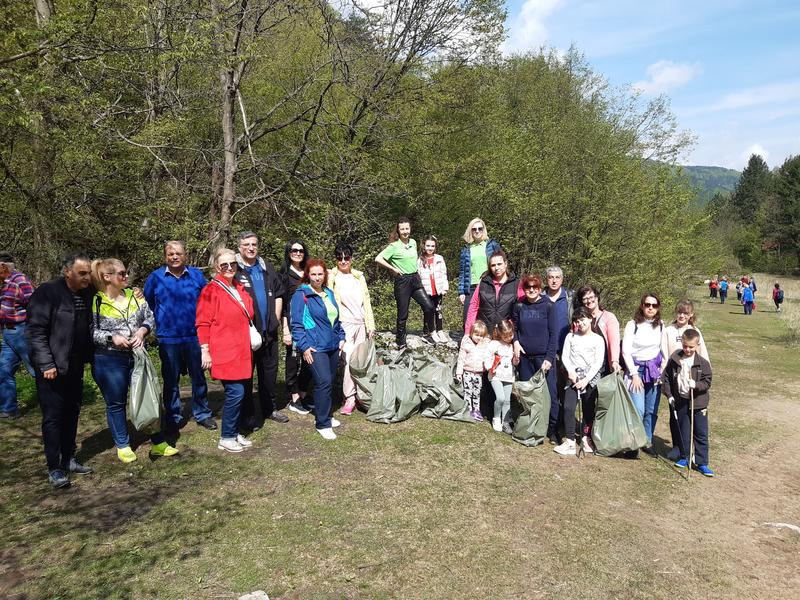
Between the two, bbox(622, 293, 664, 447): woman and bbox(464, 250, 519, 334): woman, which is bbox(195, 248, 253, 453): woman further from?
bbox(622, 293, 664, 447): woman

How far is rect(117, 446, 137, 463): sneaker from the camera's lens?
4273mm

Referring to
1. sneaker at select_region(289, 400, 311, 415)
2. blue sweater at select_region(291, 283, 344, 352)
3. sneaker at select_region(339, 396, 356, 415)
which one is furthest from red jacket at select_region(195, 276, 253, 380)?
sneaker at select_region(339, 396, 356, 415)

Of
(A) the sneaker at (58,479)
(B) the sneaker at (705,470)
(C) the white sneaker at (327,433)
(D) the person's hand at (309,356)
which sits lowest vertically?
(B) the sneaker at (705,470)

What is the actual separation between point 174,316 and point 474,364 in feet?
10.1

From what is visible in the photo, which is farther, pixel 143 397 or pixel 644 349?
pixel 644 349

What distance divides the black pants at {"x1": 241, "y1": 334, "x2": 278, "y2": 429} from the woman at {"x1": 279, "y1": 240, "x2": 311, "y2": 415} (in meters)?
0.18

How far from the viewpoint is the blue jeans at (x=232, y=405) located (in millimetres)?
4461

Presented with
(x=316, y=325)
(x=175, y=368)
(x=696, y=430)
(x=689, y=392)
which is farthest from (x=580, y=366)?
(x=175, y=368)

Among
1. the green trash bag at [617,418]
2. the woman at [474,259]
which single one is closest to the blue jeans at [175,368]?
the woman at [474,259]

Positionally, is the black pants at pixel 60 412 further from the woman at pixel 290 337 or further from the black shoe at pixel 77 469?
the woman at pixel 290 337

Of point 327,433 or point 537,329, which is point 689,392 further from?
point 327,433

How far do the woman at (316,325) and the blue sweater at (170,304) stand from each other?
0.95 metres

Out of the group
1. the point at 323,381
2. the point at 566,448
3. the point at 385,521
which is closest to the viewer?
the point at 385,521

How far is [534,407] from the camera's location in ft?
17.3
